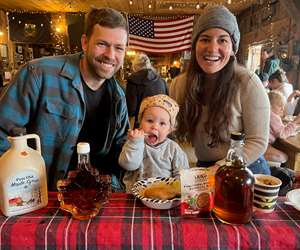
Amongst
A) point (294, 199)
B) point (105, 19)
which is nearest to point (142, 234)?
point (294, 199)

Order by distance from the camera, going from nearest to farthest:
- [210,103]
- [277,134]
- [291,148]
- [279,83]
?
[210,103]
[291,148]
[277,134]
[279,83]

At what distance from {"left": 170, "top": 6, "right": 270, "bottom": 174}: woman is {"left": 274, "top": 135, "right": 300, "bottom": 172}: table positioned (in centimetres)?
132

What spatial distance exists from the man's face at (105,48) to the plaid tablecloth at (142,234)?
2.52ft

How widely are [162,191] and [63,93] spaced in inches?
27.4

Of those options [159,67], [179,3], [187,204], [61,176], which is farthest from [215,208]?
[159,67]

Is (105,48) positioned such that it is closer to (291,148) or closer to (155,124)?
(155,124)

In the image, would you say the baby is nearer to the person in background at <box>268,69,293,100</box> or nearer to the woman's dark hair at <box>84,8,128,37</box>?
the woman's dark hair at <box>84,8,128,37</box>

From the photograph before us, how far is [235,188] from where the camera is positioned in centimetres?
74

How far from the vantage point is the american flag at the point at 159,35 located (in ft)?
16.7

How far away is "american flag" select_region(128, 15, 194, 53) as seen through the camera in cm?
508

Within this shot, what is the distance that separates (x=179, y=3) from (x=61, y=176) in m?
5.76

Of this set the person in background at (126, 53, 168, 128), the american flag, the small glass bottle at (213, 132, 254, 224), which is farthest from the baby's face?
the american flag

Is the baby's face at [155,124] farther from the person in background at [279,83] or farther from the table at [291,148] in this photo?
the person in background at [279,83]

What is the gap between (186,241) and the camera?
2.45 ft
